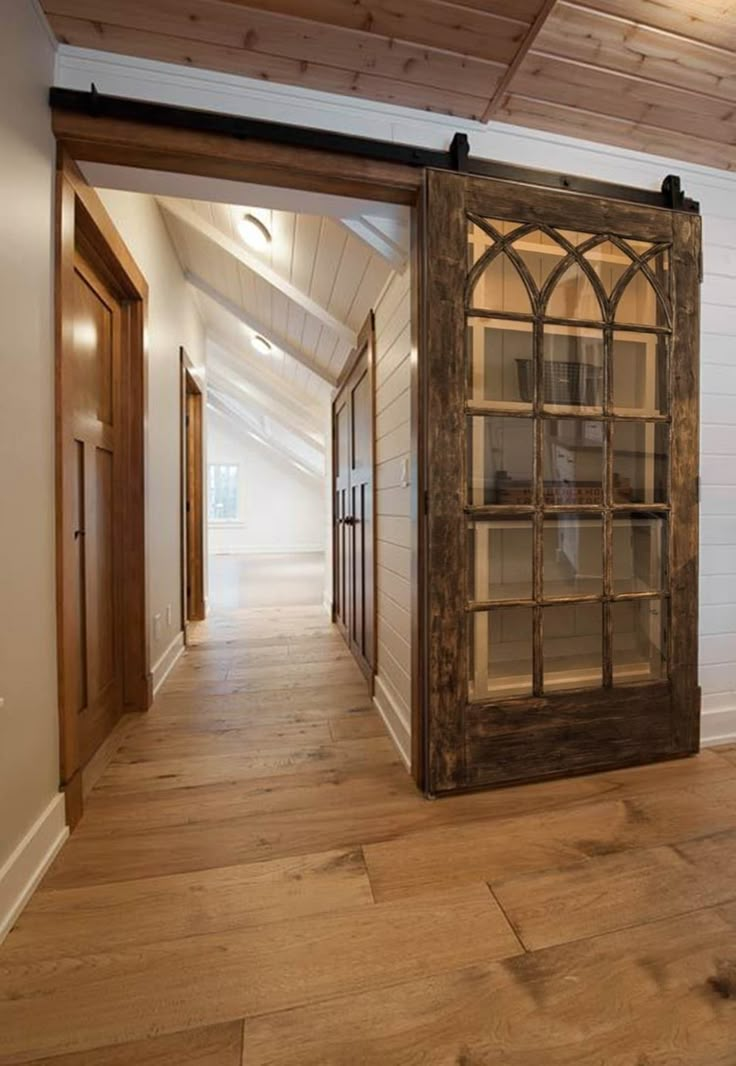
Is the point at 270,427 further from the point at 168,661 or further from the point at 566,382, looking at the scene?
the point at 566,382

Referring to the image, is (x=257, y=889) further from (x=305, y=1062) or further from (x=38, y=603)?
(x=38, y=603)

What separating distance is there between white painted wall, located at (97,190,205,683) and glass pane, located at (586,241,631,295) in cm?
190

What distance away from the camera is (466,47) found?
1345 mm

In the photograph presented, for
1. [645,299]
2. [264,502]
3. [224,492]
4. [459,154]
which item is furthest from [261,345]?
[224,492]

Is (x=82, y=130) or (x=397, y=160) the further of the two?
(x=397, y=160)

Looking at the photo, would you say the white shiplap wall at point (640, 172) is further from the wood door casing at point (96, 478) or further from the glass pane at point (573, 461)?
the glass pane at point (573, 461)

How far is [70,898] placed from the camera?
1.16 metres

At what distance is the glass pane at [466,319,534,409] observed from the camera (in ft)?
5.28

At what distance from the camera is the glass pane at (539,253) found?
5.34 ft

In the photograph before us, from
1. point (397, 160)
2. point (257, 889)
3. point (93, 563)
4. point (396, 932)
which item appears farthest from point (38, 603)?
point (397, 160)

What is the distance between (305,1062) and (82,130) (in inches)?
88.4

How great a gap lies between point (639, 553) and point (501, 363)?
2.96 ft

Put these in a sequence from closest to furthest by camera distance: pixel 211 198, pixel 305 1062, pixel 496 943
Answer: pixel 305 1062
pixel 496 943
pixel 211 198

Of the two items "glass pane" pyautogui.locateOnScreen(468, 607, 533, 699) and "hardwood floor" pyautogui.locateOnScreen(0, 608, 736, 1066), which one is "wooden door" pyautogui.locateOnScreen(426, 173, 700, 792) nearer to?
"glass pane" pyautogui.locateOnScreen(468, 607, 533, 699)
